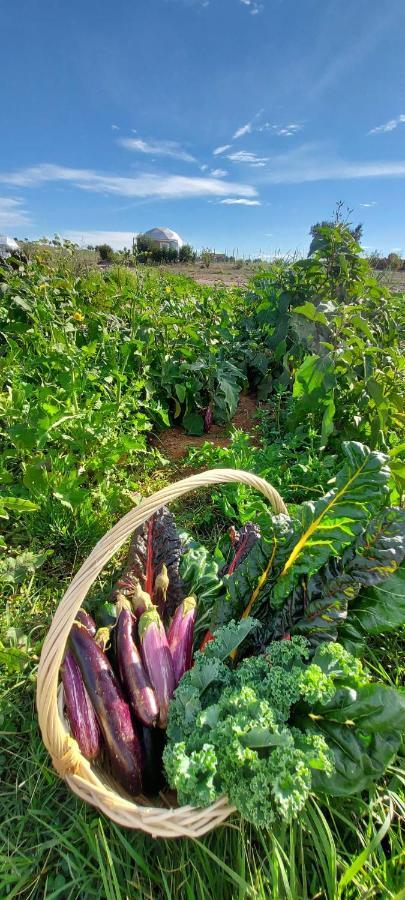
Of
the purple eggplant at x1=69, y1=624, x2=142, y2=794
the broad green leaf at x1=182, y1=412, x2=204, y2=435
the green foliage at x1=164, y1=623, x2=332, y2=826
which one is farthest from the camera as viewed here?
the broad green leaf at x1=182, y1=412, x2=204, y2=435

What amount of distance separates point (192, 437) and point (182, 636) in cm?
229

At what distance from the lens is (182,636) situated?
161 centimetres

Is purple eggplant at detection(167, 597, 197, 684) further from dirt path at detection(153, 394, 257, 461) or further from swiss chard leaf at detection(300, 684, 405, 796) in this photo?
dirt path at detection(153, 394, 257, 461)

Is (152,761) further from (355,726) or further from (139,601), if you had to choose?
(355,726)

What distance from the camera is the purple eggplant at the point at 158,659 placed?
1443 mm

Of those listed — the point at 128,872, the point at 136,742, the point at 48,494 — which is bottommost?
the point at 128,872

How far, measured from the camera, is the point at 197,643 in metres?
1.79

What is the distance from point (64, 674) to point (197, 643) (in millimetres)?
565

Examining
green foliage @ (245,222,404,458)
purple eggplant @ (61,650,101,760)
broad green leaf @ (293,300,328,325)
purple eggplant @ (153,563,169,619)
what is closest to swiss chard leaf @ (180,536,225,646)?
purple eggplant @ (153,563,169,619)

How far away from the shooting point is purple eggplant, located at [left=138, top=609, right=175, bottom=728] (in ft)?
4.74

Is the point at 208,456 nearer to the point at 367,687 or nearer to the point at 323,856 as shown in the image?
the point at 367,687

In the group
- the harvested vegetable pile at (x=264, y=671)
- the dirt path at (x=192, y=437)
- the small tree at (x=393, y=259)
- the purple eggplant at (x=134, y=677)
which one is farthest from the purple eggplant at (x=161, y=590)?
the small tree at (x=393, y=259)

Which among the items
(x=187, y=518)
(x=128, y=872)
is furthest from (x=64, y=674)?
(x=187, y=518)

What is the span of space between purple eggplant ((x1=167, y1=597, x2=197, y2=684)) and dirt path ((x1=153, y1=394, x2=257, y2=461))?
5.68 feet
